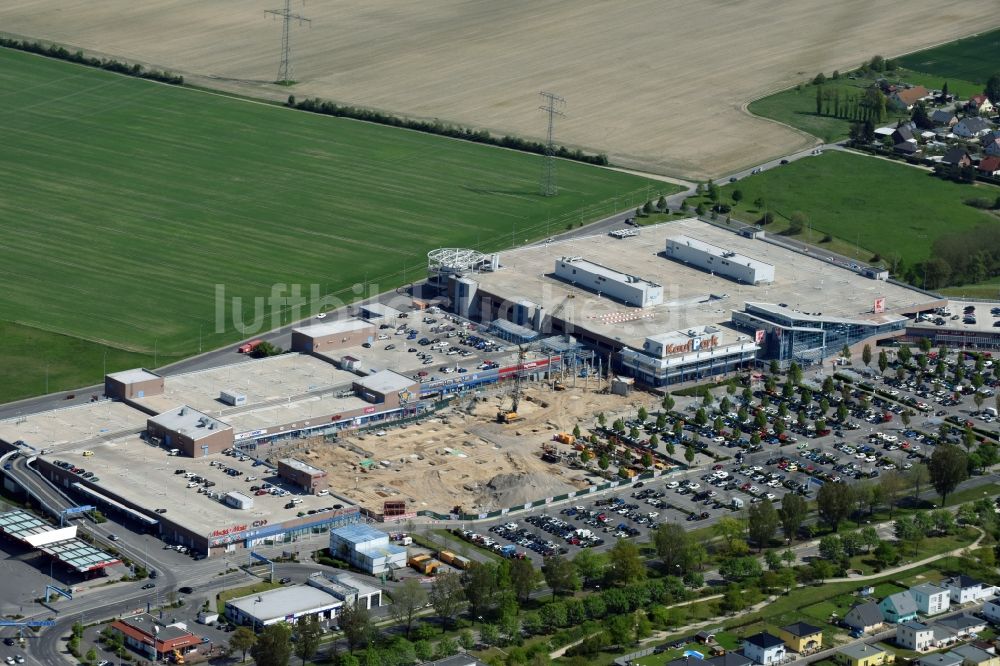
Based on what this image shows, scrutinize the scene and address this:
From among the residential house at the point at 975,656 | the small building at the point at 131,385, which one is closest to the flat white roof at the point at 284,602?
the small building at the point at 131,385

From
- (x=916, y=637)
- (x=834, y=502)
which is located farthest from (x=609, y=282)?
(x=916, y=637)

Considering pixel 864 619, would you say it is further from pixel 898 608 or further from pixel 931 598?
pixel 931 598

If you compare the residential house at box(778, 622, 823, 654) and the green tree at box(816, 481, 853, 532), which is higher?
the green tree at box(816, 481, 853, 532)

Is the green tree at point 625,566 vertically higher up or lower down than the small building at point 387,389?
lower down

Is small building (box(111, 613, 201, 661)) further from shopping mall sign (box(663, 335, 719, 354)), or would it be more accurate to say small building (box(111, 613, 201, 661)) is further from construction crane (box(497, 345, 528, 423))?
shopping mall sign (box(663, 335, 719, 354))

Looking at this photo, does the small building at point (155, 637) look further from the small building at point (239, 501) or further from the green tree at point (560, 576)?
the green tree at point (560, 576)

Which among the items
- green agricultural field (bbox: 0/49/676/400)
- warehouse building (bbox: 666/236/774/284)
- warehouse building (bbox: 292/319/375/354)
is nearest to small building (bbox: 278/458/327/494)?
warehouse building (bbox: 292/319/375/354)

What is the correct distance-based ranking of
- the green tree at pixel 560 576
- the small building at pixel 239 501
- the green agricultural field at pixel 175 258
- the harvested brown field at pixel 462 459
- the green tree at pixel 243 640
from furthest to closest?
1. the green agricultural field at pixel 175 258
2. the harvested brown field at pixel 462 459
3. the small building at pixel 239 501
4. the green tree at pixel 560 576
5. the green tree at pixel 243 640
